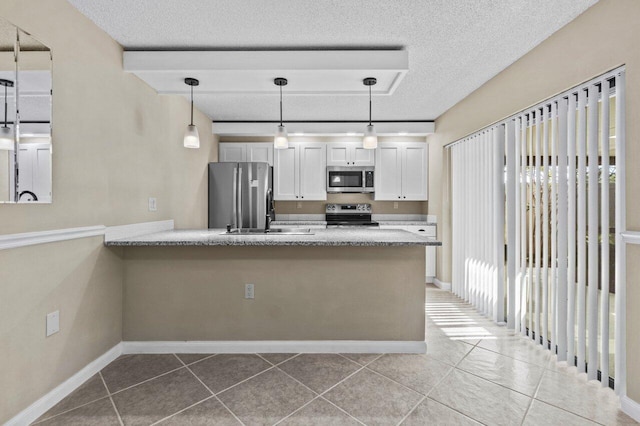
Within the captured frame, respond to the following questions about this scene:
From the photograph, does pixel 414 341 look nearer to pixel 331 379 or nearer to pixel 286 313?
pixel 331 379

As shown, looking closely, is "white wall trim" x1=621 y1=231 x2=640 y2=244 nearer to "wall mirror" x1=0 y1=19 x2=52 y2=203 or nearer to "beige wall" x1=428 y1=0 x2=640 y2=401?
"beige wall" x1=428 y1=0 x2=640 y2=401

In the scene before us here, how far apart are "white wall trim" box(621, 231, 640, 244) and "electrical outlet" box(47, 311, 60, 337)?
130 inches

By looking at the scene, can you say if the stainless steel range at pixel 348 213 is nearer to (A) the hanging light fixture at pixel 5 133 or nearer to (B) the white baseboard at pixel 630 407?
(B) the white baseboard at pixel 630 407

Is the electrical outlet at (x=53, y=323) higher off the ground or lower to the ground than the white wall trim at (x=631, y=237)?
lower

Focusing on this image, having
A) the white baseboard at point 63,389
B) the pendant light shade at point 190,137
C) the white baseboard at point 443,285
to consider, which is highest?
the pendant light shade at point 190,137

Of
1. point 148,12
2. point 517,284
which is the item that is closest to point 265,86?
point 148,12

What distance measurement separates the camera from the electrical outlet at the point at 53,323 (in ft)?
6.22

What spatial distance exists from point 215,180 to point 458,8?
3.41 meters

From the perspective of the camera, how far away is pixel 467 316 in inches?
137

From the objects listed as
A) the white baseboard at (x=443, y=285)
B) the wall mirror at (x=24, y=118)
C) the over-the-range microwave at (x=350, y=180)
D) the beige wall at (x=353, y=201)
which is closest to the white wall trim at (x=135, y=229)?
the wall mirror at (x=24, y=118)

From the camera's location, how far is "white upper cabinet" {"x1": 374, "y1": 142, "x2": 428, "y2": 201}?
5.19m

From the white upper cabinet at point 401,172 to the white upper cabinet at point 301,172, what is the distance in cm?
89

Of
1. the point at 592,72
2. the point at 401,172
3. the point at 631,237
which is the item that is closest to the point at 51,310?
the point at 631,237

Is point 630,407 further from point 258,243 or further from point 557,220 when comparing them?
point 258,243
